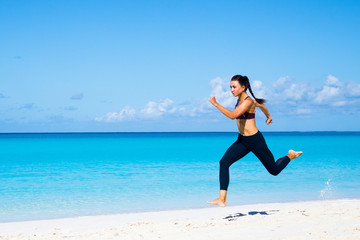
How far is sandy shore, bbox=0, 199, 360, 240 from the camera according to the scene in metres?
6.48

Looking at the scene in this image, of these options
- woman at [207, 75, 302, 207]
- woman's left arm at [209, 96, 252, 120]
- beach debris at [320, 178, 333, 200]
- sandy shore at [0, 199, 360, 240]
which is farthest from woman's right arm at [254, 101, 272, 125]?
beach debris at [320, 178, 333, 200]

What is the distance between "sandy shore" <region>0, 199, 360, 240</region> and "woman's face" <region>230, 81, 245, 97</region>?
2036 mm

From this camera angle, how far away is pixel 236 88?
5996 mm

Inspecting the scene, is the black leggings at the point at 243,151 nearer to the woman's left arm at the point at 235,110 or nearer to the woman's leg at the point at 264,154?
the woman's leg at the point at 264,154

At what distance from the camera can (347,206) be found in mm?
9375

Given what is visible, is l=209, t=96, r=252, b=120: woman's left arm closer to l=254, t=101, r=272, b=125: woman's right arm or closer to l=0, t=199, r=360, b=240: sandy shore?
l=254, t=101, r=272, b=125: woman's right arm

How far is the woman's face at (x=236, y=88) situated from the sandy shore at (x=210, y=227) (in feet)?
6.68

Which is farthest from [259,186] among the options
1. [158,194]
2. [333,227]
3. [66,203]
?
[333,227]

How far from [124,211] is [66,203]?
216cm

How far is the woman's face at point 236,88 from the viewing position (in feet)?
19.7

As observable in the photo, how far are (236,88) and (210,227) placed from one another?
258cm

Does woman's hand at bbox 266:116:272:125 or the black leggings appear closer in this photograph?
the black leggings

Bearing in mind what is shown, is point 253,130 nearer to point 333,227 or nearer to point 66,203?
point 333,227

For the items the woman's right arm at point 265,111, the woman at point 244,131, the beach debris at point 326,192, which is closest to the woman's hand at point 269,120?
the woman's right arm at point 265,111
